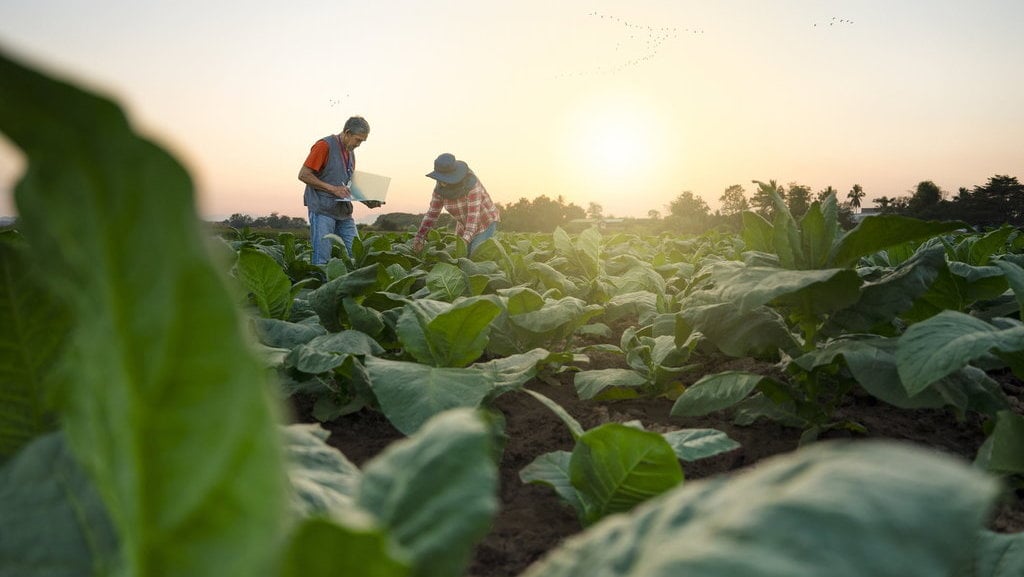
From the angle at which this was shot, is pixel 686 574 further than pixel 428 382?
No

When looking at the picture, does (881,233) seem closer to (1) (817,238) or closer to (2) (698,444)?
(1) (817,238)

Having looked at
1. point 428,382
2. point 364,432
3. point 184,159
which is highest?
point 184,159

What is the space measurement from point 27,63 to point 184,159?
0.07 metres

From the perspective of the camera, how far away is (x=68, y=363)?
1.44 ft

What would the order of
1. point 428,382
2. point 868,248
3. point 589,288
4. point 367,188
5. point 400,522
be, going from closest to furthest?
point 400,522 < point 428,382 < point 868,248 < point 589,288 < point 367,188

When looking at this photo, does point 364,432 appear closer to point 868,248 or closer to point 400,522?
point 868,248

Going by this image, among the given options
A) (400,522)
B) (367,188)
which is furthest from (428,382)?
(367,188)

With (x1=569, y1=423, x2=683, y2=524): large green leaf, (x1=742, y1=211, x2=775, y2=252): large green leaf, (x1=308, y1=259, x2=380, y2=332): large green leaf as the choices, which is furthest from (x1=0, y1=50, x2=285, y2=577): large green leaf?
(x1=308, y1=259, x2=380, y2=332): large green leaf

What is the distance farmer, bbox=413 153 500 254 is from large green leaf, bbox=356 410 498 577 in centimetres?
749

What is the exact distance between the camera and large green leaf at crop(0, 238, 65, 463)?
2.06 ft

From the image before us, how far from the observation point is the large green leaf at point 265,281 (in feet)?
9.36

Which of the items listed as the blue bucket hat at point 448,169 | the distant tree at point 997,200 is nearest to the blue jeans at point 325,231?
the blue bucket hat at point 448,169

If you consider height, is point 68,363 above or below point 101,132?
below

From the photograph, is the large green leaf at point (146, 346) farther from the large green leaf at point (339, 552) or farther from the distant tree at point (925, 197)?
the distant tree at point (925, 197)
